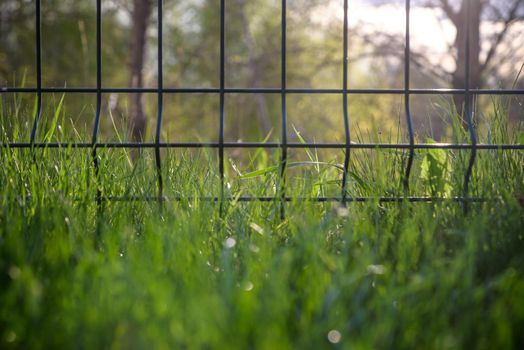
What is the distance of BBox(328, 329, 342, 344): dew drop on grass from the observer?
59.4 inches

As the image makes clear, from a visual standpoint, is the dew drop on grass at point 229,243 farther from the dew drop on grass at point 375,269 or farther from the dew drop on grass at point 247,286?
the dew drop on grass at point 375,269

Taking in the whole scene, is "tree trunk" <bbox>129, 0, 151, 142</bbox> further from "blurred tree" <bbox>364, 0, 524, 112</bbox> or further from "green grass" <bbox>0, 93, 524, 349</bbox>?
"green grass" <bbox>0, 93, 524, 349</bbox>

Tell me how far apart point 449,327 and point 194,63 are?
17.8m

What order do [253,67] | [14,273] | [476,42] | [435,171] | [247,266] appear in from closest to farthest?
[14,273], [247,266], [435,171], [476,42], [253,67]

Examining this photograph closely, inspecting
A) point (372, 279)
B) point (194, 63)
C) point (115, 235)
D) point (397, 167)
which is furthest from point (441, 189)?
point (194, 63)

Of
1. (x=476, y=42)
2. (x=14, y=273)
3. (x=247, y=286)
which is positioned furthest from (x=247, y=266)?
(x=476, y=42)

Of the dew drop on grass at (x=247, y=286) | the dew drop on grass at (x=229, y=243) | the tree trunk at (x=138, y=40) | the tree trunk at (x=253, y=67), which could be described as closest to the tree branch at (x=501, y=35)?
the tree trunk at (x=253, y=67)

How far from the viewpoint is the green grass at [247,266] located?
1.50 m

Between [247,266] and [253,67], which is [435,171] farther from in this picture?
[253,67]

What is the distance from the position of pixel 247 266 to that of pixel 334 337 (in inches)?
16.5

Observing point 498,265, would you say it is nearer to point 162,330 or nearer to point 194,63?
point 162,330

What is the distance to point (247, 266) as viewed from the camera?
1.85 m

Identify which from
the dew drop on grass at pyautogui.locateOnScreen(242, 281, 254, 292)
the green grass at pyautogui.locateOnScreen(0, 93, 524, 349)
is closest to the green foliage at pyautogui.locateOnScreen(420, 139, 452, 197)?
the green grass at pyautogui.locateOnScreen(0, 93, 524, 349)

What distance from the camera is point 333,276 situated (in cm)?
188
